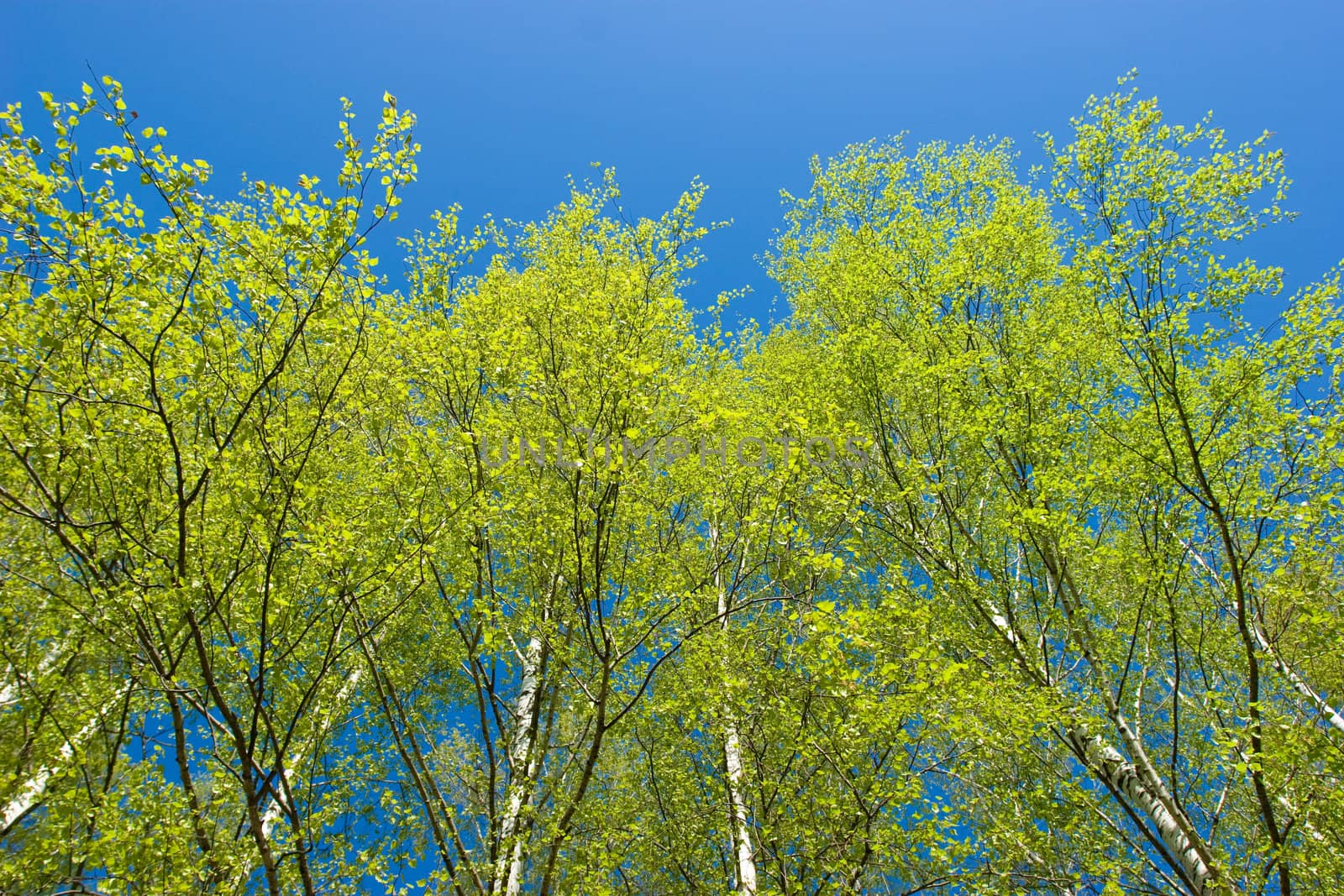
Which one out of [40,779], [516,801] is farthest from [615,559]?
[40,779]

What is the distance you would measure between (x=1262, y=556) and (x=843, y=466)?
5231 millimetres

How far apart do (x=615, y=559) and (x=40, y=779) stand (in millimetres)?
5692

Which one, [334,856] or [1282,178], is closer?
[334,856]

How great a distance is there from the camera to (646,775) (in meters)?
8.26

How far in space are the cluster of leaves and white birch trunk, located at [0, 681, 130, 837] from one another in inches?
3.3

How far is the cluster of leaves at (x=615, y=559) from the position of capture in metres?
4.10

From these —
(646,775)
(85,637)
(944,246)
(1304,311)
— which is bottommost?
(646,775)

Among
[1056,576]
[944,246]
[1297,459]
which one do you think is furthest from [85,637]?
[944,246]

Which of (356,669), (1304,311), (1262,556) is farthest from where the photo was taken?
(356,669)

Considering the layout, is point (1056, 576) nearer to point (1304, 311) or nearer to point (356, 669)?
point (1304, 311)

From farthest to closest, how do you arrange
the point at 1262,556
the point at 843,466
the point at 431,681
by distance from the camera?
1. the point at 843,466
2. the point at 431,681
3. the point at 1262,556

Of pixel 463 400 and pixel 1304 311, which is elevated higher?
pixel 463 400

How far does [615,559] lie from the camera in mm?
7410

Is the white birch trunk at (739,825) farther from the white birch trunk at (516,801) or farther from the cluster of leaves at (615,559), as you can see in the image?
the white birch trunk at (516,801)
